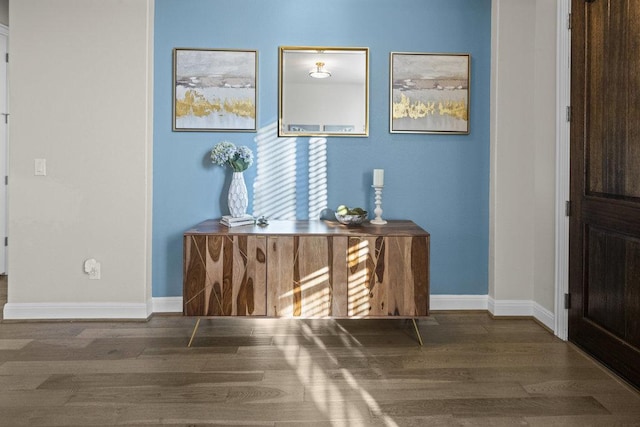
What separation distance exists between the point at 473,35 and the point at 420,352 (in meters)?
2.25

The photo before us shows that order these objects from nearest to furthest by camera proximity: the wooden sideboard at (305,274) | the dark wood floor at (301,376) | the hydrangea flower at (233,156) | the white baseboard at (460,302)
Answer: the dark wood floor at (301,376), the wooden sideboard at (305,274), the hydrangea flower at (233,156), the white baseboard at (460,302)

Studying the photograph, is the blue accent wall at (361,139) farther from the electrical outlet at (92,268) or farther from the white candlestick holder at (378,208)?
the electrical outlet at (92,268)

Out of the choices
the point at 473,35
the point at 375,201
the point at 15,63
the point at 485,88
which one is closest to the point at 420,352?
the point at 375,201

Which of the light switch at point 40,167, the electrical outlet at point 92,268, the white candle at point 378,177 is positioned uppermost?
the light switch at point 40,167

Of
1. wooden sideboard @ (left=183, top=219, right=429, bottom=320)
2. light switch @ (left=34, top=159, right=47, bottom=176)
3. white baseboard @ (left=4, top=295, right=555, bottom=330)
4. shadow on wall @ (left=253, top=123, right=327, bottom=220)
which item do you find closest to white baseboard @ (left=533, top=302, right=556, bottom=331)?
white baseboard @ (left=4, top=295, right=555, bottom=330)

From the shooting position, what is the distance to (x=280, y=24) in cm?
355

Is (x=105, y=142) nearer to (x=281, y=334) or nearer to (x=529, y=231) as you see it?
(x=281, y=334)

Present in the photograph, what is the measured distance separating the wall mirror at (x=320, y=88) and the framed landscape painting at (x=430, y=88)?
0.23m

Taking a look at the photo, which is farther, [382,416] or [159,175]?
[159,175]

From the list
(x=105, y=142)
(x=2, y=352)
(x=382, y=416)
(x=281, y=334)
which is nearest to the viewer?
(x=382, y=416)

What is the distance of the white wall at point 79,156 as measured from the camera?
336 centimetres

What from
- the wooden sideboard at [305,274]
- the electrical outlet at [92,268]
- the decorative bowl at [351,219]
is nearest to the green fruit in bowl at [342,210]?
the decorative bowl at [351,219]

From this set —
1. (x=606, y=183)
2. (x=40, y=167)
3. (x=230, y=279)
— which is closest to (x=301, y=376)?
(x=230, y=279)

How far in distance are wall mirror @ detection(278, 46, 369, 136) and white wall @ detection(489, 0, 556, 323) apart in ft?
3.10
